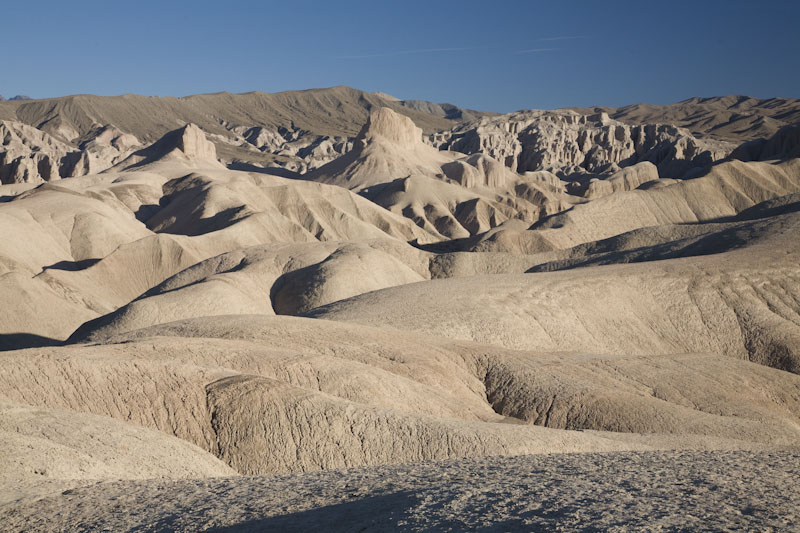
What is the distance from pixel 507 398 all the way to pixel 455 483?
12.7m

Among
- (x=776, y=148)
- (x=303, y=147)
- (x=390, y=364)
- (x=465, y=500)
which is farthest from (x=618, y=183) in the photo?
(x=465, y=500)

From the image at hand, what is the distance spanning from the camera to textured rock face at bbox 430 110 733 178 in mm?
133125

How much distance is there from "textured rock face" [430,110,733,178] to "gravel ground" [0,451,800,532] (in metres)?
124

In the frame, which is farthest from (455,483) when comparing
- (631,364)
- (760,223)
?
(760,223)

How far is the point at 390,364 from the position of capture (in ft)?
71.2

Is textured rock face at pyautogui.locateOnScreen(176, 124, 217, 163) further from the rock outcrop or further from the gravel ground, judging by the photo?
the gravel ground

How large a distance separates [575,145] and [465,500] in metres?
144

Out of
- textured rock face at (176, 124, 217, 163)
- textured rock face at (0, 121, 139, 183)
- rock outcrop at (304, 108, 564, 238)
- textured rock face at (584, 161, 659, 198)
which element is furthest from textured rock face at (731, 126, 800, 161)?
textured rock face at (0, 121, 139, 183)

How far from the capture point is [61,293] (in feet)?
135

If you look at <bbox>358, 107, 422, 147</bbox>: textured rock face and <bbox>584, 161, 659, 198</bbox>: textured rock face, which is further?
<bbox>584, 161, 659, 198</bbox>: textured rock face

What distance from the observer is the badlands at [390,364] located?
9453 mm

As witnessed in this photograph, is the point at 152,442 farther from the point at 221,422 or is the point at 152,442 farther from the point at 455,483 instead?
the point at 455,483

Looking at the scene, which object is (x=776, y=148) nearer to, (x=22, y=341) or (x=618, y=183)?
(x=618, y=183)

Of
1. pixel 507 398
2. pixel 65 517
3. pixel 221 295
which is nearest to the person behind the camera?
pixel 65 517
